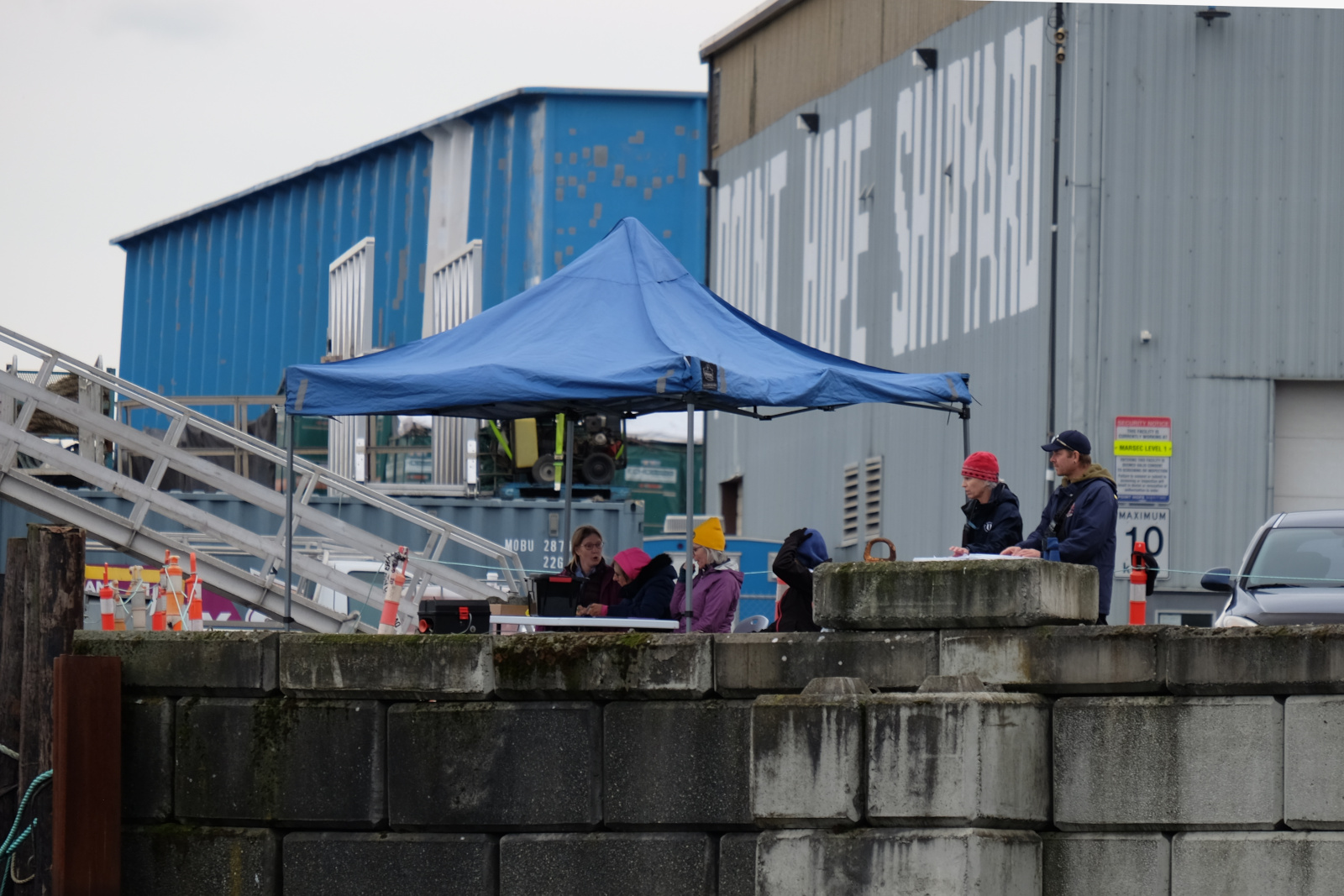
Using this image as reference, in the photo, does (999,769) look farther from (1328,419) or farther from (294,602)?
(1328,419)

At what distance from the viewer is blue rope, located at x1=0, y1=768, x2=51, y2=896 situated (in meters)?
9.00

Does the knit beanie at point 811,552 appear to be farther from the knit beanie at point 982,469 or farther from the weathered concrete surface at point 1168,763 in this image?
the weathered concrete surface at point 1168,763

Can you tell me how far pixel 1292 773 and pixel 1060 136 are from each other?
1270 cm

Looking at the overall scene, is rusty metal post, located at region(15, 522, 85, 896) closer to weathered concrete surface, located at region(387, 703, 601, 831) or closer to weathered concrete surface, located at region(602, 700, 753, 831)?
weathered concrete surface, located at region(387, 703, 601, 831)

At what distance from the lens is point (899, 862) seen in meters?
7.33

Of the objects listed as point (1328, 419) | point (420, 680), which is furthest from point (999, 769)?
point (1328, 419)

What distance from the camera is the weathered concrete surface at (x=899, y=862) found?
7.25 metres

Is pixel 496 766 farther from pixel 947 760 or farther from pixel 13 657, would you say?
pixel 13 657

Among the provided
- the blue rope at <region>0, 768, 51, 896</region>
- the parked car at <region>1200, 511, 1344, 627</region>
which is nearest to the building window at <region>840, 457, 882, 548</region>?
the parked car at <region>1200, 511, 1344, 627</region>

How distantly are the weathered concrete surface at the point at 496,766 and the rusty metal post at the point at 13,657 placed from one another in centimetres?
214

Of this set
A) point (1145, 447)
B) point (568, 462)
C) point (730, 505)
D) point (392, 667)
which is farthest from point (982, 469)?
point (730, 505)

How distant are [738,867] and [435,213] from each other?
21874mm

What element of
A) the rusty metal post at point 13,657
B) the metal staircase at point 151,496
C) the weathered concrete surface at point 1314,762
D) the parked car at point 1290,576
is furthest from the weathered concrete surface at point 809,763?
the metal staircase at point 151,496

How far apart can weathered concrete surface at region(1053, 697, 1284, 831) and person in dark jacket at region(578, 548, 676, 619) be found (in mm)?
3779
